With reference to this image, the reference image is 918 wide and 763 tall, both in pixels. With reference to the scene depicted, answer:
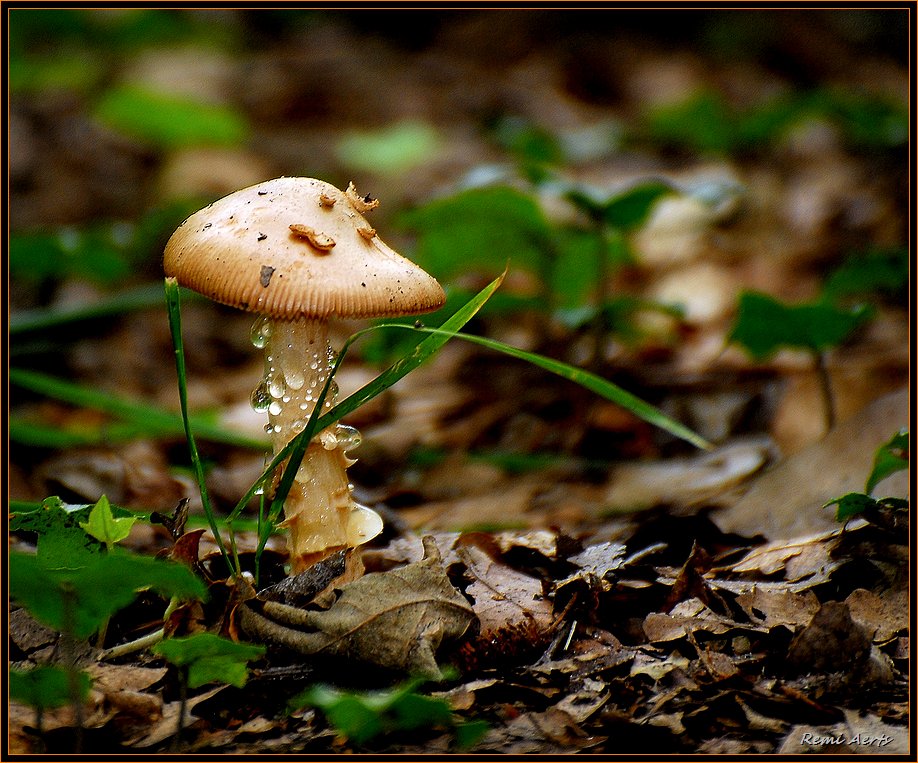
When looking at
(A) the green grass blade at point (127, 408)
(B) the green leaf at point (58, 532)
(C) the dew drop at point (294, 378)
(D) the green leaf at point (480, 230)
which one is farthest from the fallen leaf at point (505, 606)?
(D) the green leaf at point (480, 230)

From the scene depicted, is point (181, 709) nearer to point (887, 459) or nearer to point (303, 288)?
point (303, 288)

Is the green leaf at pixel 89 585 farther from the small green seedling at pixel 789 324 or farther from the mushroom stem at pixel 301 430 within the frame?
the small green seedling at pixel 789 324

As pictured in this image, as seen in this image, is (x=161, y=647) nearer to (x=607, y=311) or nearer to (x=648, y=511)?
(x=648, y=511)

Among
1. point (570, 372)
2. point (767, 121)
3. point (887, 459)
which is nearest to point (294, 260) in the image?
point (570, 372)

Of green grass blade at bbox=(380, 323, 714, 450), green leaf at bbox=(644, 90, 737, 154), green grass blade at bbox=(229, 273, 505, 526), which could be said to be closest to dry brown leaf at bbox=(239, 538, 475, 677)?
green grass blade at bbox=(229, 273, 505, 526)

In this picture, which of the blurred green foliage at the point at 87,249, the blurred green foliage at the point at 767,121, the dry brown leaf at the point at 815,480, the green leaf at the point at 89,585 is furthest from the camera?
the blurred green foliage at the point at 767,121

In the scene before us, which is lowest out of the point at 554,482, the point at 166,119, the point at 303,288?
the point at 554,482

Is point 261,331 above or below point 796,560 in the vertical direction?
above
